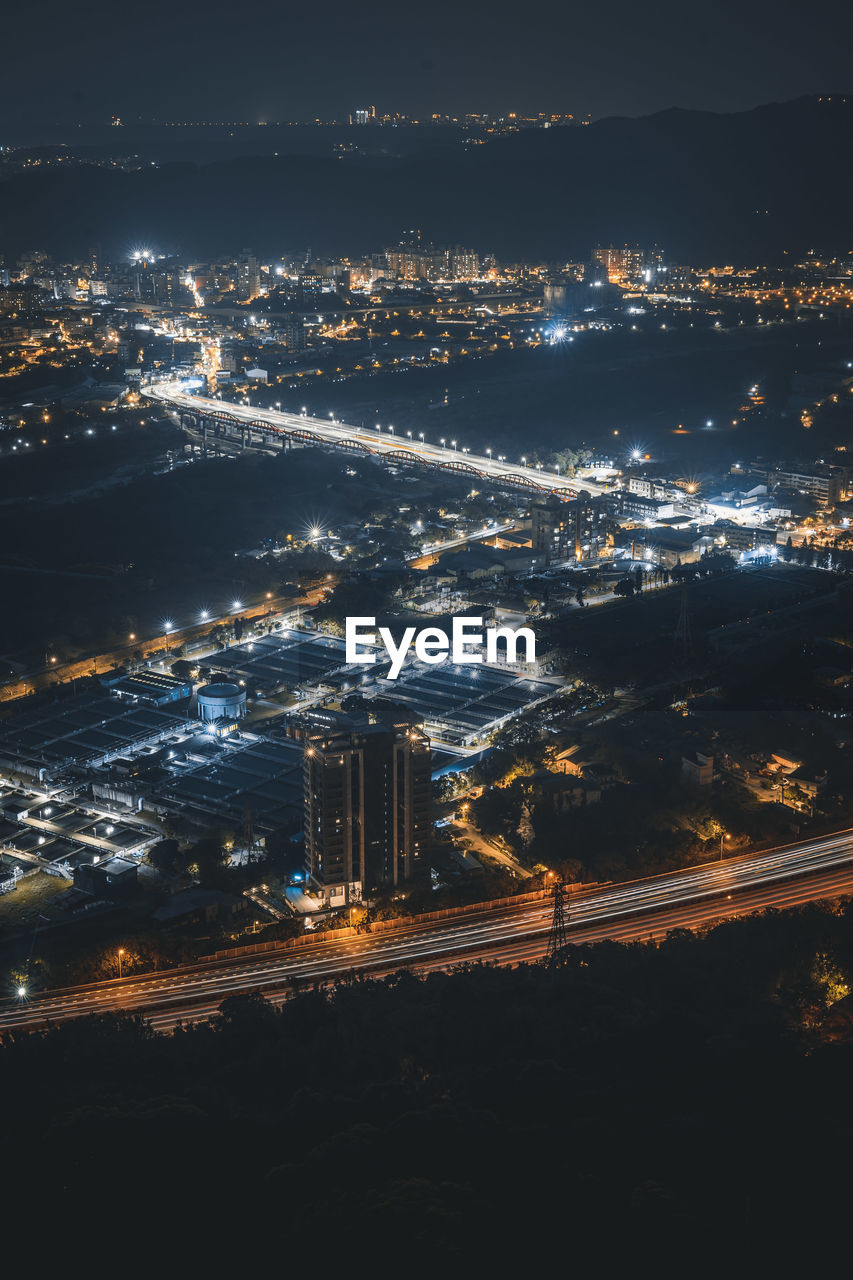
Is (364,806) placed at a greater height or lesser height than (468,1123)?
greater

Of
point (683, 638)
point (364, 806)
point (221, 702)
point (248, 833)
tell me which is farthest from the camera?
point (683, 638)

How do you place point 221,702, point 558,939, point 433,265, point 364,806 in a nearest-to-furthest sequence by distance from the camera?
point 558,939 → point 364,806 → point 221,702 → point 433,265

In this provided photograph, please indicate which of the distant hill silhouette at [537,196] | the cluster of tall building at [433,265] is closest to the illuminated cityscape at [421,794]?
the cluster of tall building at [433,265]

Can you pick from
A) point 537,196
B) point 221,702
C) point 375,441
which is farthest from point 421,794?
point 537,196

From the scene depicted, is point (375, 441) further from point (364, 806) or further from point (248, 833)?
point (364, 806)

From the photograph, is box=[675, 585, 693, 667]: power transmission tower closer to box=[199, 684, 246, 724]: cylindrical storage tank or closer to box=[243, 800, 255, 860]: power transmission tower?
box=[199, 684, 246, 724]: cylindrical storage tank

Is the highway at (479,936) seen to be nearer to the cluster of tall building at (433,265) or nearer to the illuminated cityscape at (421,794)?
the illuminated cityscape at (421,794)

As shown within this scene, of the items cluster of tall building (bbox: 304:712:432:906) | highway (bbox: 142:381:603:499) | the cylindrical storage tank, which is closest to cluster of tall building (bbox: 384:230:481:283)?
highway (bbox: 142:381:603:499)
